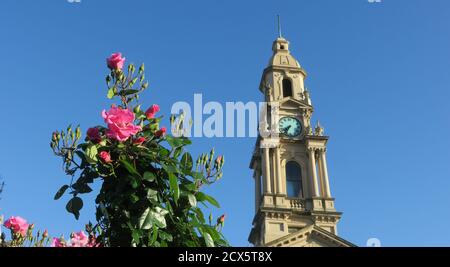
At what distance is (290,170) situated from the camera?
159 ft

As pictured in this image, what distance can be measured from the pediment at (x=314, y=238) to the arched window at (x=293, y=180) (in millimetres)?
5261

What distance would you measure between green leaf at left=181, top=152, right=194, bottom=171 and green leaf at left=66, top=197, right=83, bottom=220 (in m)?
1.11

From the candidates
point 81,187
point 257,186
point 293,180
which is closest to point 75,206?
point 81,187

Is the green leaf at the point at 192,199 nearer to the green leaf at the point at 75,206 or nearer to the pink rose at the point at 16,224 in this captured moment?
the green leaf at the point at 75,206

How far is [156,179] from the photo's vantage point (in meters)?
5.29

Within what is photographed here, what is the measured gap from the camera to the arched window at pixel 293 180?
1864 inches

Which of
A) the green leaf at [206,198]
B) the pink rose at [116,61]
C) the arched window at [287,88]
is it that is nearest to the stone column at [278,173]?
the arched window at [287,88]

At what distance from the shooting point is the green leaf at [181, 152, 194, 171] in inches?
217

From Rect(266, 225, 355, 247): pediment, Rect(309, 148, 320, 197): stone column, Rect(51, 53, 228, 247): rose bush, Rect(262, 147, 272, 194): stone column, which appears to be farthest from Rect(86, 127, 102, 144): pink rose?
Rect(309, 148, 320, 197): stone column

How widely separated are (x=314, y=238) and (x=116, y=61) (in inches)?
1544

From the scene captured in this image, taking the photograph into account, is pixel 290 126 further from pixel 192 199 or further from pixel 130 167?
pixel 130 167

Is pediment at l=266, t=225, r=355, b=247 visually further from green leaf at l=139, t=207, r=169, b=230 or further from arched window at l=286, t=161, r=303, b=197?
green leaf at l=139, t=207, r=169, b=230
